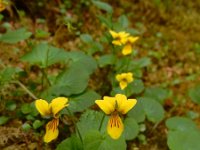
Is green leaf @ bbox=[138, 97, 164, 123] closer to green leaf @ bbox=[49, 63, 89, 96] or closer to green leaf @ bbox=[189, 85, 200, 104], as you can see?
green leaf @ bbox=[189, 85, 200, 104]

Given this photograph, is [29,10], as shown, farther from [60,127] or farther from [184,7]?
[184,7]

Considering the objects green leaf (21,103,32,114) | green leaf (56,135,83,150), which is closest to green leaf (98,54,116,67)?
→ green leaf (21,103,32,114)

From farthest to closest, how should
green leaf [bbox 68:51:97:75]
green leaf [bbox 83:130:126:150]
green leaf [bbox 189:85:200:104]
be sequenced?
1. green leaf [bbox 189:85:200:104]
2. green leaf [bbox 68:51:97:75]
3. green leaf [bbox 83:130:126:150]

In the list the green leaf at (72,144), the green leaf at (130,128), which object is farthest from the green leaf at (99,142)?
the green leaf at (130,128)

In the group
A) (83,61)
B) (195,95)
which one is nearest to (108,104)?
(83,61)

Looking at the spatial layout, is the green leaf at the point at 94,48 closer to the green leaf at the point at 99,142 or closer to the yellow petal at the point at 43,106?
the green leaf at the point at 99,142

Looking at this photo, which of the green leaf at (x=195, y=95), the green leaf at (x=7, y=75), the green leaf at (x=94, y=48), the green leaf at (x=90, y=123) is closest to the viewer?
the green leaf at (x=90, y=123)
